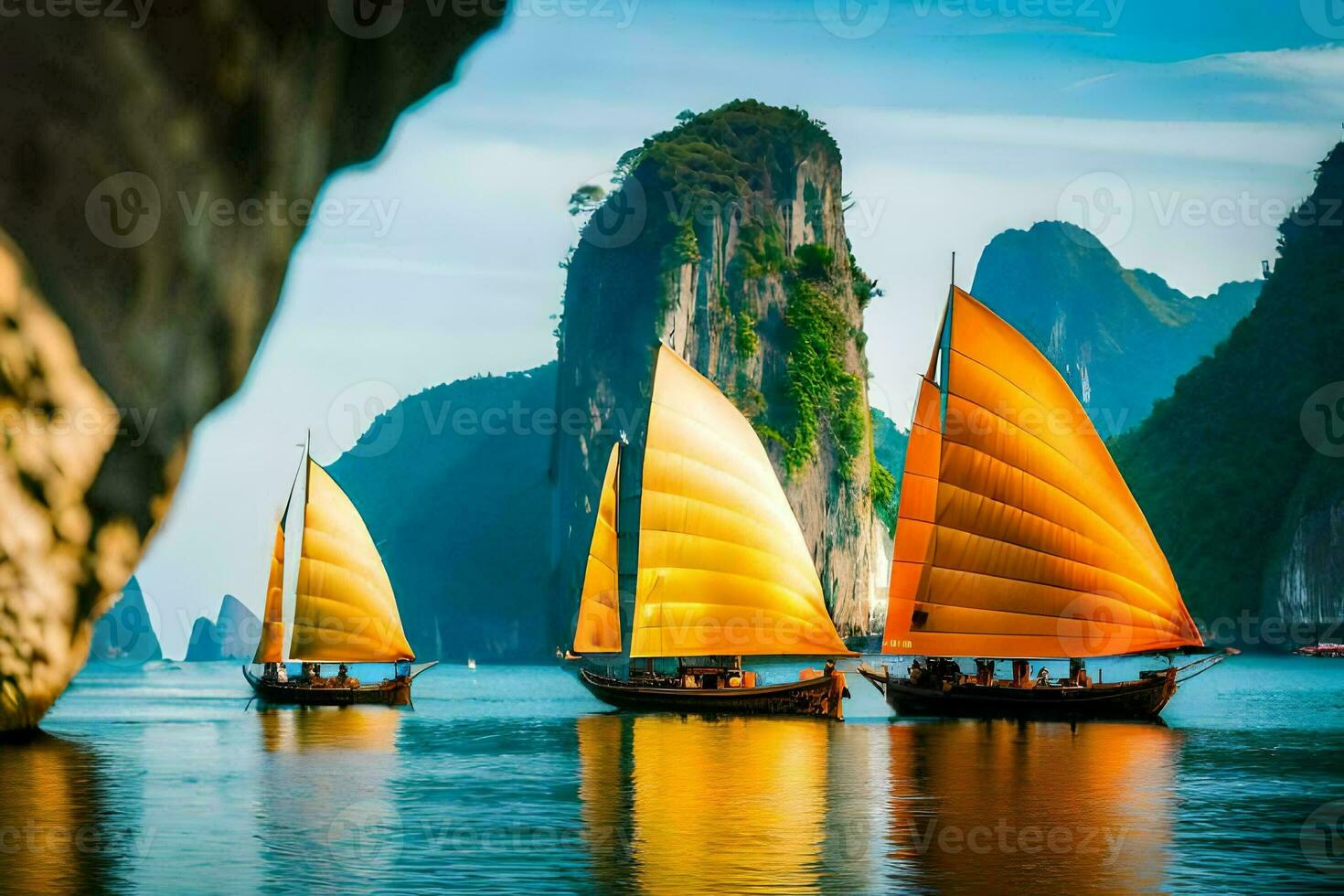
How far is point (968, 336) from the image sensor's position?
40.5m

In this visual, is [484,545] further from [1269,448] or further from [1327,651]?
[1327,651]

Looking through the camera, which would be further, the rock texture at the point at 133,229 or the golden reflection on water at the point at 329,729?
the golden reflection on water at the point at 329,729

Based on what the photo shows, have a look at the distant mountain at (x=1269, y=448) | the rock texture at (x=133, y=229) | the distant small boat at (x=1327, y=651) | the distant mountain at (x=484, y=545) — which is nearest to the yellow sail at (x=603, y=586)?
the rock texture at (x=133, y=229)

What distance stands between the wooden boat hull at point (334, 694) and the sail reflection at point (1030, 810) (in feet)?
65.4

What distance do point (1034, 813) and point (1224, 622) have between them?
105 meters

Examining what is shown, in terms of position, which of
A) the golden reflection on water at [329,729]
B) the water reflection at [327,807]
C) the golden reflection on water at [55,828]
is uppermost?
the golden reflection on water at [55,828]

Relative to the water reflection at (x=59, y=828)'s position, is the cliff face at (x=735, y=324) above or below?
above

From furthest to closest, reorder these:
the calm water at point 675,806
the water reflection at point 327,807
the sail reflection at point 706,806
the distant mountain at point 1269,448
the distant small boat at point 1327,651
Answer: the distant mountain at point 1269,448 → the distant small boat at point 1327,651 → the water reflection at point 327,807 → the calm water at point 675,806 → the sail reflection at point 706,806

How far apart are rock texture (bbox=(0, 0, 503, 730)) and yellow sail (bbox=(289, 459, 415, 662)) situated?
3211 cm

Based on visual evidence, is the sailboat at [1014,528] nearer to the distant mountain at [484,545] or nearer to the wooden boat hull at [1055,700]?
the wooden boat hull at [1055,700]

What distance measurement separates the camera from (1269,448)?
126938 mm

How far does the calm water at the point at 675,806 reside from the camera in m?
18.7

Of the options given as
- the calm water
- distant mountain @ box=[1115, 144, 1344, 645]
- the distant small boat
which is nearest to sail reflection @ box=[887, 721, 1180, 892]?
the calm water

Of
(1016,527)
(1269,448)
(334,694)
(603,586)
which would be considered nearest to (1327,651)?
(1269,448)
